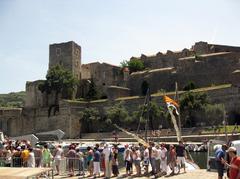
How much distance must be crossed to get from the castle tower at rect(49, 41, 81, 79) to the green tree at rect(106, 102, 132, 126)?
17485 millimetres

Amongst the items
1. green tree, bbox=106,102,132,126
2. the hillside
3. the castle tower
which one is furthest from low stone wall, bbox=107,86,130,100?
the hillside

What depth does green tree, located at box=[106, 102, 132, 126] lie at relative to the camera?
5912 centimetres

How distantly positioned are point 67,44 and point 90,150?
57.5 m

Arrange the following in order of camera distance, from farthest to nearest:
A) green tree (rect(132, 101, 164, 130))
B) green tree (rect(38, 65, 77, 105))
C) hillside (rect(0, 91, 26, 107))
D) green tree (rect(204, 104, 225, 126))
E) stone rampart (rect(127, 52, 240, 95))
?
1. hillside (rect(0, 91, 26, 107))
2. green tree (rect(38, 65, 77, 105))
3. stone rampart (rect(127, 52, 240, 95))
4. green tree (rect(132, 101, 164, 130))
5. green tree (rect(204, 104, 225, 126))

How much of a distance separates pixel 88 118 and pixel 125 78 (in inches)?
509

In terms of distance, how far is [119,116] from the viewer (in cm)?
5938

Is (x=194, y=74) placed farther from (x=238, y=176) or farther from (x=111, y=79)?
(x=238, y=176)

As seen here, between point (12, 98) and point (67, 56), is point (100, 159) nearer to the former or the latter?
point (67, 56)

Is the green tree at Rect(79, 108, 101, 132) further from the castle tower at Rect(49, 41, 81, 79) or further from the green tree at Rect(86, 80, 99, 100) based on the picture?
the castle tower at Rect(49, 41, 81, 79)

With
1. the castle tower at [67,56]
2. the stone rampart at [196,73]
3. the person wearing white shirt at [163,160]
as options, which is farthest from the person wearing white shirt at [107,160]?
the castle tower at [67,56]

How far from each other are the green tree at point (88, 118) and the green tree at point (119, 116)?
279 cm

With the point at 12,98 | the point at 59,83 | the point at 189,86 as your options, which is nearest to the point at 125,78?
the point at 59,83

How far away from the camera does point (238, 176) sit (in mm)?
9016

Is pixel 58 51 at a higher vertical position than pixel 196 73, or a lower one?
higher
